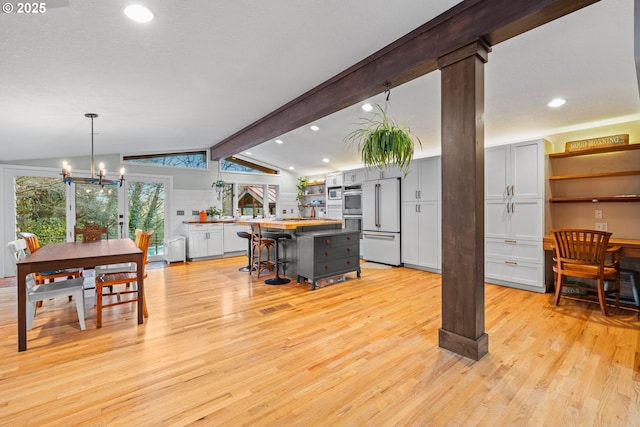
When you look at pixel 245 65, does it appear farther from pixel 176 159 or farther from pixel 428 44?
pixel 176 159

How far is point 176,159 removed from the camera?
6.96 meters

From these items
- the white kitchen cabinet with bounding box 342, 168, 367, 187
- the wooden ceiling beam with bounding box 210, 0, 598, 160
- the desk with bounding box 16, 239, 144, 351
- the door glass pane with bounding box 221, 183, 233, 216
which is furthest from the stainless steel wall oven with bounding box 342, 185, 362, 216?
the desk with bounding box 16, 239, 144, 351

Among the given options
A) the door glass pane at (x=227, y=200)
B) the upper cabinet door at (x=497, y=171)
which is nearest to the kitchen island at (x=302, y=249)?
the upper cabinet door at (x=497, y=171)

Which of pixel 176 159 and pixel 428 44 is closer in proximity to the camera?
pixel 428 44

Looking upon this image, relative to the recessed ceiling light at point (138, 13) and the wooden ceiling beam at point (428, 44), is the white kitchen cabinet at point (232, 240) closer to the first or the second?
the wooden ceiling beam at point (428, 44)

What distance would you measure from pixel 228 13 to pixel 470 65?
1.77 metres

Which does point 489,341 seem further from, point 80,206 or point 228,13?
point 80,206

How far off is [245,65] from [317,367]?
108 inches

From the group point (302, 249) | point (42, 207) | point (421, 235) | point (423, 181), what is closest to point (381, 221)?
point (421, 235)

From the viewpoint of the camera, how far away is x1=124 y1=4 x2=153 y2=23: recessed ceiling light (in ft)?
5.93

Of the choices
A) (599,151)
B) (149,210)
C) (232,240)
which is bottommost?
(232,240)

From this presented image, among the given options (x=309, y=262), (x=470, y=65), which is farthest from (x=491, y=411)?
(x=309, y=262)

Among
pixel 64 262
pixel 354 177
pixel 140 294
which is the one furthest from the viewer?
pixel 354 177

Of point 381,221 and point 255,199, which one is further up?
point 255,199
